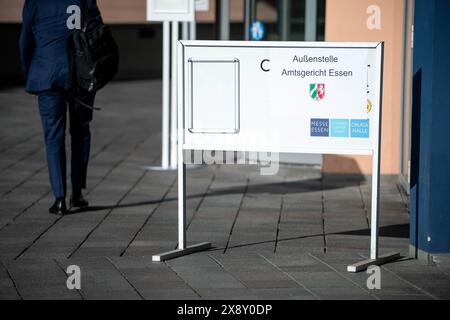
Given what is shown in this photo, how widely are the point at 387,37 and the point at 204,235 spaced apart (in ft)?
11.7

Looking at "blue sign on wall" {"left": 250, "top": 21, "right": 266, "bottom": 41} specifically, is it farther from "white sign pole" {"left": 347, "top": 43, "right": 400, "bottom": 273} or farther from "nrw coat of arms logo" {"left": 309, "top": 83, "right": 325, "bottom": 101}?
"white sign pole" {"left": 347, "top": 43, "right": 400, "bottom": 273}

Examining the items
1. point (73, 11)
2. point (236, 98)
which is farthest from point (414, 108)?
point (73, 11)

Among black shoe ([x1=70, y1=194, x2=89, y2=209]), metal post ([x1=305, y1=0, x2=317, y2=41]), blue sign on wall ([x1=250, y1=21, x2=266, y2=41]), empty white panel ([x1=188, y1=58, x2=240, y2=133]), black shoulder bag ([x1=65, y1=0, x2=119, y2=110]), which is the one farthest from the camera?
blue sign on wall ([x1=250, y1=21, x2=266, y2=41])

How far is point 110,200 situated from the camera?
32.1 feet

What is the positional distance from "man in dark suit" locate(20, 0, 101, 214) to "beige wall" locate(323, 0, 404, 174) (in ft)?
9.33

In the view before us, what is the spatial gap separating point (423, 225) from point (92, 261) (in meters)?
2.12

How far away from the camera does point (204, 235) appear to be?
824 centimetres

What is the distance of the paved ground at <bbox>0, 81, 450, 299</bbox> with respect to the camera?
660 centimetres

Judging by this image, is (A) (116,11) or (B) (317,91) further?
(A) (116,11)

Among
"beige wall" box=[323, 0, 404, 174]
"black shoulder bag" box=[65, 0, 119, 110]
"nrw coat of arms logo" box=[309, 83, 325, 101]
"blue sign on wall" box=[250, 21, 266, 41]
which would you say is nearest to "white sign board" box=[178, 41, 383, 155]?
"nrw coat of arms logo" box=[309, 83, 325, 101]

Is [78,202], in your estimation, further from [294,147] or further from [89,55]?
[294,147]

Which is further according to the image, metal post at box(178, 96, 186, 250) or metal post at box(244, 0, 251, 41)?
metal post at box(244, 0, 251, 41)

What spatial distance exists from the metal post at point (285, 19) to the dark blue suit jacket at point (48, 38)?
3.48 m

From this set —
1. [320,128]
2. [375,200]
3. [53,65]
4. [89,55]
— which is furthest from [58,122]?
[375,200]
